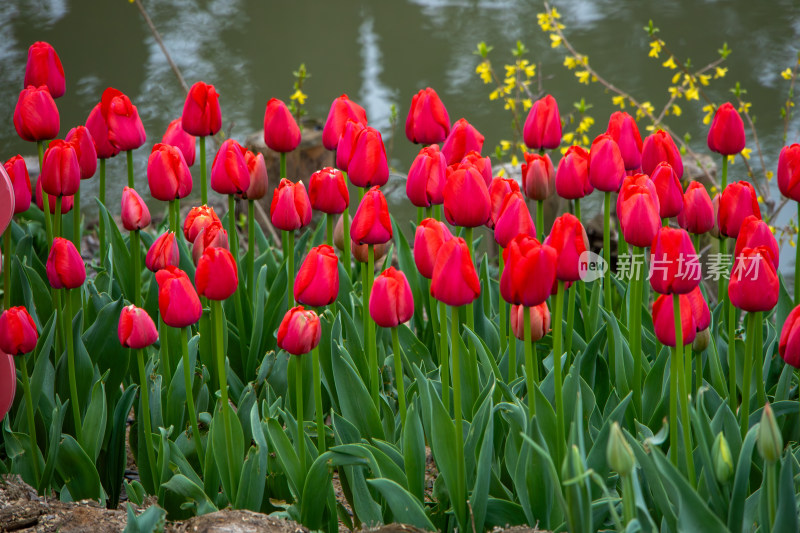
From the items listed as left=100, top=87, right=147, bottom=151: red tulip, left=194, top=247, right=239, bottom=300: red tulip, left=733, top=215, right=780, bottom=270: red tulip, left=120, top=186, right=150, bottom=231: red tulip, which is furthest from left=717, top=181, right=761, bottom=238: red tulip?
left=100, top=87, right=147, bottom=151: red tulip

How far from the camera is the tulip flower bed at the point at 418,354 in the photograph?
1.51 meters

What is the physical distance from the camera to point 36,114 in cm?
216

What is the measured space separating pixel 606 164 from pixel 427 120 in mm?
513

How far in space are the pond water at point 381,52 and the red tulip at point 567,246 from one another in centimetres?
420

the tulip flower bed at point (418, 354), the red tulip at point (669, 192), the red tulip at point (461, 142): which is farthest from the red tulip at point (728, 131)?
the red tulip at point (461, 142)

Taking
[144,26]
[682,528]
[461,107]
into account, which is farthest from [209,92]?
[144,26]

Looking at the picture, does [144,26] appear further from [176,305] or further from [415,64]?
[176,305]

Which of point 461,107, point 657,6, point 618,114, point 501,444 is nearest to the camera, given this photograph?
point 501,444

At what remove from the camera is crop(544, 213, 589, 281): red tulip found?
1519 mm

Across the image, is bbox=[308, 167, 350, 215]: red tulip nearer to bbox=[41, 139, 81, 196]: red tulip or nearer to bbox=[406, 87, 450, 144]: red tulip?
bbox=[406, 87, 450, 144]: red tulip

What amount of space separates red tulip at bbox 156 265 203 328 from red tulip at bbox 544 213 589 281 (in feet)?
→ 2.16

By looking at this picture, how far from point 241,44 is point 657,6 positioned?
3.64 m

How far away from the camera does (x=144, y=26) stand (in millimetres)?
7945

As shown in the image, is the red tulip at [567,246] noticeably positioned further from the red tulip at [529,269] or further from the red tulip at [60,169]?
the red tulip at [60,169]
